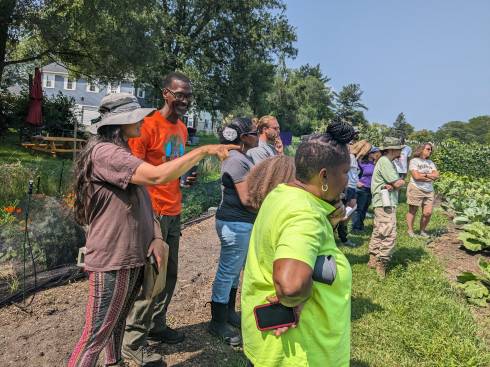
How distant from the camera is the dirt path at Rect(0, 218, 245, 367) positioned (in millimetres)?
3297

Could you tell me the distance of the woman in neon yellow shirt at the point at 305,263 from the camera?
1572 mm

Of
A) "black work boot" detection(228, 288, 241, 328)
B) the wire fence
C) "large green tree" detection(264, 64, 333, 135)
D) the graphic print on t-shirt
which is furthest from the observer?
"large green tree" detection(264, 64, 333, 135)

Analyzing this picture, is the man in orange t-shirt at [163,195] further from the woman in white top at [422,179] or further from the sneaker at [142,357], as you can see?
the woman in white top at [422,179]

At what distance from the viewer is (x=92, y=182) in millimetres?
2289

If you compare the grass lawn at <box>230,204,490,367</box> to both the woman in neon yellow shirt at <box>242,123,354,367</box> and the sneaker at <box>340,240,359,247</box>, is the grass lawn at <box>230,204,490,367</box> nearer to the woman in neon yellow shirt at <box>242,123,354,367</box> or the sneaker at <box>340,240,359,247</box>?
the sneaker at <box>340,240,359,247</box>

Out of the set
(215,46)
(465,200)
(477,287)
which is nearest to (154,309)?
(477,287)

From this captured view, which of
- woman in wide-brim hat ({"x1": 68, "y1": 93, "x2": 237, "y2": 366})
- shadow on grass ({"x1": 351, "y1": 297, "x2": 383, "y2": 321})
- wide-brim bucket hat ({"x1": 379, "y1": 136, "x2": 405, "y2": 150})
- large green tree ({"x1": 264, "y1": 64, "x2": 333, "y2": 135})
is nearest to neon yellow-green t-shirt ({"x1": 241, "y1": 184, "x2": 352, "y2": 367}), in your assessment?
woman in wide-brim hat ({"x1": 68, "y1": 93, "x2": 237, "y2": 366})

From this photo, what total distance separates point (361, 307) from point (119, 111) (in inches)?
145

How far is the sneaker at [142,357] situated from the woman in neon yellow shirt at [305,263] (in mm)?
1480

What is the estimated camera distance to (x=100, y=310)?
232 centimetres

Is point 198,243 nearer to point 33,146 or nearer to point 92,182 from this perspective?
point 92,182

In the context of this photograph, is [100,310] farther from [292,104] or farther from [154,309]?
[292,104]

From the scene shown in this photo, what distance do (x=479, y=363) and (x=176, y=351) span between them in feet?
8.67

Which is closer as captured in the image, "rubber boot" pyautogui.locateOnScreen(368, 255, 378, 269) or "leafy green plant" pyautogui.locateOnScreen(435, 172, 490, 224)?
"rubber boot" pyautogui.locateOnScreen(368, 255, 378, 269)
